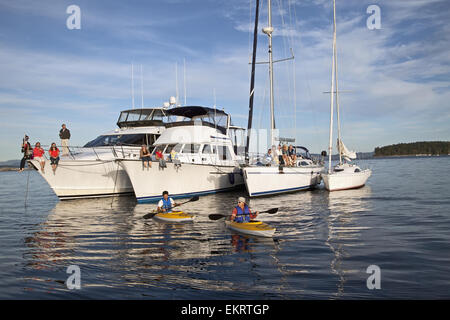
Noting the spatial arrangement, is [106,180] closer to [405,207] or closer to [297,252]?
[297,252]

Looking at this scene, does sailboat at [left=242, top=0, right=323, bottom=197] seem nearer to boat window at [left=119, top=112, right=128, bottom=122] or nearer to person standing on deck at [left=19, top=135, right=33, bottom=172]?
boat window at [left=119, top=112, right=128, bottom=122]

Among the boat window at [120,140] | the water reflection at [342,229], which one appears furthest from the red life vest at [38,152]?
the water reflection at [342,229]

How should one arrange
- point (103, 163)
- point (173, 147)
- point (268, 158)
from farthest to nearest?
point (173, 147), point (268, 158), point (103, 163)

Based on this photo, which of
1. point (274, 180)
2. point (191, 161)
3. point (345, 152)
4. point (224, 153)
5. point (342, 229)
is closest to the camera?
point (342, 229)

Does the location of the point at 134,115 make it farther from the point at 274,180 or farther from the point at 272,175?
the point at 274,180

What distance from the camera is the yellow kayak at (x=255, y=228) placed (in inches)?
428

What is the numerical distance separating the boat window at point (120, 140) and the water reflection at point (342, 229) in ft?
44.0

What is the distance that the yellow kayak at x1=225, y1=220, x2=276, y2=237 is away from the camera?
428 inches

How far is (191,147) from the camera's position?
73.0 feet

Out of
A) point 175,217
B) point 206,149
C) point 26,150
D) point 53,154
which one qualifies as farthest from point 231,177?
point 26,150

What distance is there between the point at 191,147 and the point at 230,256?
1381 centimetres

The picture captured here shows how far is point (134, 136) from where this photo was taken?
936 inches

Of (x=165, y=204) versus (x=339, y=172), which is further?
(x=339, y=172)
